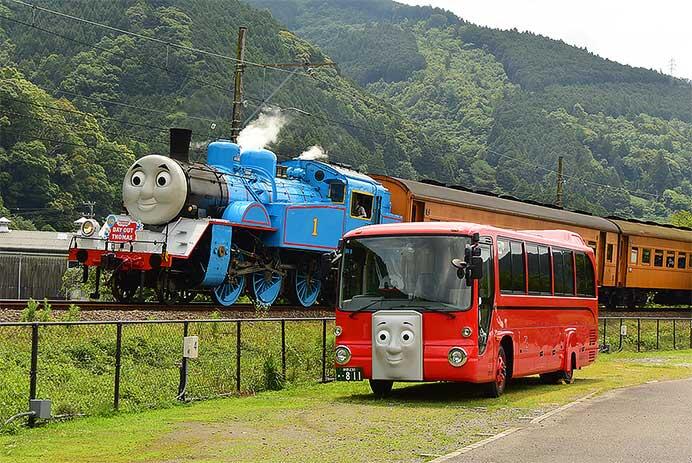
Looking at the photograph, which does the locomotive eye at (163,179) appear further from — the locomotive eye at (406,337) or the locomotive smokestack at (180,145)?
the locomotive eye at (406,337)

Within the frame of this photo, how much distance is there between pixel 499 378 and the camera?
1572 centimetres

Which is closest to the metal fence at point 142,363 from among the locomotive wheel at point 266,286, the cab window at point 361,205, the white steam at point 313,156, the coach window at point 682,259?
the locomotive wheel at point 266,286

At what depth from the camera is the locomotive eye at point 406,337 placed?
1461 centimetres

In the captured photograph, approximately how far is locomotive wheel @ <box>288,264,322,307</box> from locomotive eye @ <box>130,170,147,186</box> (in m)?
4.77

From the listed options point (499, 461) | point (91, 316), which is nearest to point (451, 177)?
point (91, 316)

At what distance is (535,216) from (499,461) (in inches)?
990

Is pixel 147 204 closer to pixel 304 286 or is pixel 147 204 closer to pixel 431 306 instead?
pixel 304 286

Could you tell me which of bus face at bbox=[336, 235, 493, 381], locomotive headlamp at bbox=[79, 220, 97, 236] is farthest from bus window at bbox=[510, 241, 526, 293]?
locomotive headlamp at bbox=[79, 220, 97, 236]

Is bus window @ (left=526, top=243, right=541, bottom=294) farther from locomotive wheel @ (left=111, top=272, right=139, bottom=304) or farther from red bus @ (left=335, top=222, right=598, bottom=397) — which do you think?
locomotive wheel @ (left=111, top=272, right=139, bottom=304)

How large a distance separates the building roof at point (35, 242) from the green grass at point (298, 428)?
35.6 metres

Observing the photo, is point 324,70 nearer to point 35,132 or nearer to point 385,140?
point 385,140

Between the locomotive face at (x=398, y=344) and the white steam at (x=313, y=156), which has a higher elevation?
the white steam at (x=313, y=156)

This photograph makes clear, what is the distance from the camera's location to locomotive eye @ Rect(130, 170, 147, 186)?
24328 millimetres

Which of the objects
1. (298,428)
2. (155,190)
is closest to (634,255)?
(155,190)
